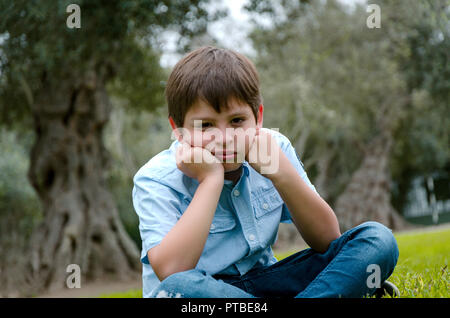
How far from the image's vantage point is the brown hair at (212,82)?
7.06ft

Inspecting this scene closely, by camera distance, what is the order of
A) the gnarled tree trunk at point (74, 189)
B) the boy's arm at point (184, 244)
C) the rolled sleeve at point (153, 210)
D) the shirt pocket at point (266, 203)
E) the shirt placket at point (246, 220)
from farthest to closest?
the gnarled tree trunk at point (74, 189)
the shirt pocket at point (266, 203)
the shirt placket at point (246, 220)
the rolled sleeve at point (153, 210)
the boy's arm at point (184, 244)

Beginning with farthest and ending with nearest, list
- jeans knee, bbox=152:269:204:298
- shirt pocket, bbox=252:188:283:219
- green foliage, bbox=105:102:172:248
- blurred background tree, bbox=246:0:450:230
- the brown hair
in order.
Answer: green foliage, bbox=105:102:172:248 → blurred background tree, bbox=246:0:450:230 → shirt pocket, bbox=252:188:283:219 → the brown hair → jeans knee, bbox=152:269:204:298

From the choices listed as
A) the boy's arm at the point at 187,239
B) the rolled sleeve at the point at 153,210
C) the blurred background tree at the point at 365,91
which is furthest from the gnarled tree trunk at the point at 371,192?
the boy's arm at the point at 187,239

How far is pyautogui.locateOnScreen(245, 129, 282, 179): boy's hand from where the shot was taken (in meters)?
2.13

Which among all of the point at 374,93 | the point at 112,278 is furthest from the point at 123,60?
the point at 374,93

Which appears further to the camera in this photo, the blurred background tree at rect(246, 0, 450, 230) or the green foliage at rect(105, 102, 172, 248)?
the green foliage at rect(105, 102, 172, 248)

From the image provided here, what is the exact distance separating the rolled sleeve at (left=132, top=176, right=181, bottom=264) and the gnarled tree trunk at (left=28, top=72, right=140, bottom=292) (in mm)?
→ 6809

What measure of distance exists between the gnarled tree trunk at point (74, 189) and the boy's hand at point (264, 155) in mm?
7104

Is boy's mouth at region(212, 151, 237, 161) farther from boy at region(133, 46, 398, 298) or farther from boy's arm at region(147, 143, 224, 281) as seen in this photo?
boy's arm at region(147, 143, 224, 281)

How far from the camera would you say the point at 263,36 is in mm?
9664

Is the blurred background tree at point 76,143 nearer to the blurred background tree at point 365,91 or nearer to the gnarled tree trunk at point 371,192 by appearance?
the blurred background tree at point 365,91

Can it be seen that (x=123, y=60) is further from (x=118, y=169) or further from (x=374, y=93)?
(x=374, y=93)

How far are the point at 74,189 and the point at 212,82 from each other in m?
7.51

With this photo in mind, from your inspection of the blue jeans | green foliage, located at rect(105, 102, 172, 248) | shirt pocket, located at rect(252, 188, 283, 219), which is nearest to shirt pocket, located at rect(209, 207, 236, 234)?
shirt pocket, located at rect(252, 188, 283, 219)
